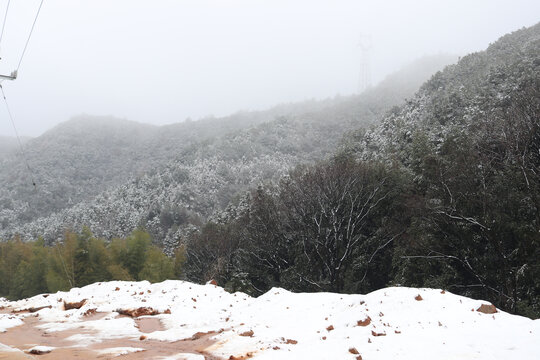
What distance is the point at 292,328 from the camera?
32.2 ft

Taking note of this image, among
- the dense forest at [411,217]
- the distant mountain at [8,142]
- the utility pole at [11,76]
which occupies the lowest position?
the dense forest at [411,217]

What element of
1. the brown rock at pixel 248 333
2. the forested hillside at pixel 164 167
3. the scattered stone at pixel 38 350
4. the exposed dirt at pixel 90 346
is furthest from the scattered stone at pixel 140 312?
the forested hillside at pixel 164 167

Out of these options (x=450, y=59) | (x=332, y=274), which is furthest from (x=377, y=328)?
(x=450, y=59)

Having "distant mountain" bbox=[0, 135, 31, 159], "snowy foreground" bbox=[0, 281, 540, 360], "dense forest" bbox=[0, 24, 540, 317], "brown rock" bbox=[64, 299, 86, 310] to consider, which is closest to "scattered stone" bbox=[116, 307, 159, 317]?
"snowy foreground" bbox=[0, 281, 540, 360]

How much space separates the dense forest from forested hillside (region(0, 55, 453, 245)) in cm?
1506

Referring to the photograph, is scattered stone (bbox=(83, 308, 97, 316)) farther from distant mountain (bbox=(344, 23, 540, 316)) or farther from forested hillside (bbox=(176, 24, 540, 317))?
distant mountain (bbox=(344, 23, 540, 316))

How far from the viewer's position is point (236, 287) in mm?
30391

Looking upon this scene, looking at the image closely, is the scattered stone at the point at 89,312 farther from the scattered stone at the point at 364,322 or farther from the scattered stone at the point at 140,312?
the scattered stone at the point at 364,322

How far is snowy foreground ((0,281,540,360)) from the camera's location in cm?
673

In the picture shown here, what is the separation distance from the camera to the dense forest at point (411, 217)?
18391 mm

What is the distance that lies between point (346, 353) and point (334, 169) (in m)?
22.1

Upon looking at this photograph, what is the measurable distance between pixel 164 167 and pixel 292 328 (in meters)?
89.1

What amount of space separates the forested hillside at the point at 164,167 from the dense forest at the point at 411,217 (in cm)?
1506

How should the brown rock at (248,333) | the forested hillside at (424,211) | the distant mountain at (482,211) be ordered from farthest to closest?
the forested hillside at (424,211) < the distant mountain at (482,211) < the brown rock at (248,333)
